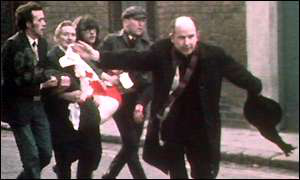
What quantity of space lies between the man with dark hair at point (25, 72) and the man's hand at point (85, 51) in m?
0.06

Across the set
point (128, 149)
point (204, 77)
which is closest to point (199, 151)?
point (204, 77)

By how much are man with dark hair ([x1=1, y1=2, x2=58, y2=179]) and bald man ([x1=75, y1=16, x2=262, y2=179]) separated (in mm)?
144

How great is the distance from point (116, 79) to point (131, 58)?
0.37 feet

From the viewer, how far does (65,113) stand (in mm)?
1070

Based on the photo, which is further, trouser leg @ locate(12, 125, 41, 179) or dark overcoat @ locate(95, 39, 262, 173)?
dark overcoat @ locate(95, 39, 262, 173)

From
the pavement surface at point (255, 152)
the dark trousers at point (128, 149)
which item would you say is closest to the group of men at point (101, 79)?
the dark trousers at point (128, 149)

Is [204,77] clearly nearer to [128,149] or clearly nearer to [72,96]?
[72,96]

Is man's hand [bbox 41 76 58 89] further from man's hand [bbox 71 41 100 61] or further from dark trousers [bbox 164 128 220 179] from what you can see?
dark trousers [bbox 164 128 220 179]

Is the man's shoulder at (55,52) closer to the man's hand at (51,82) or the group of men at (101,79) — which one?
the group of men at (101,79)

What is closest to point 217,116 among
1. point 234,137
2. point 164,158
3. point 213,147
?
point 213,147

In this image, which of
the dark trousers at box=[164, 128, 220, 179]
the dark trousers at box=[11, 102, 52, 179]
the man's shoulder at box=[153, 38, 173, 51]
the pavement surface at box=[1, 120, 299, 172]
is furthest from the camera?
the pavement surface at box=[1, 120, 299, 172]

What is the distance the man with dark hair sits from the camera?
0.99 m

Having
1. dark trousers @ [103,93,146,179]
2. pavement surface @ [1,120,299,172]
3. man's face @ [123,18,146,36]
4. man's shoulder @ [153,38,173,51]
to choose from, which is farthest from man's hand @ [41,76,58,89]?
pavement surface @ [1,120,299,172]

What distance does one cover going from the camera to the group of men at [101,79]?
102cm
